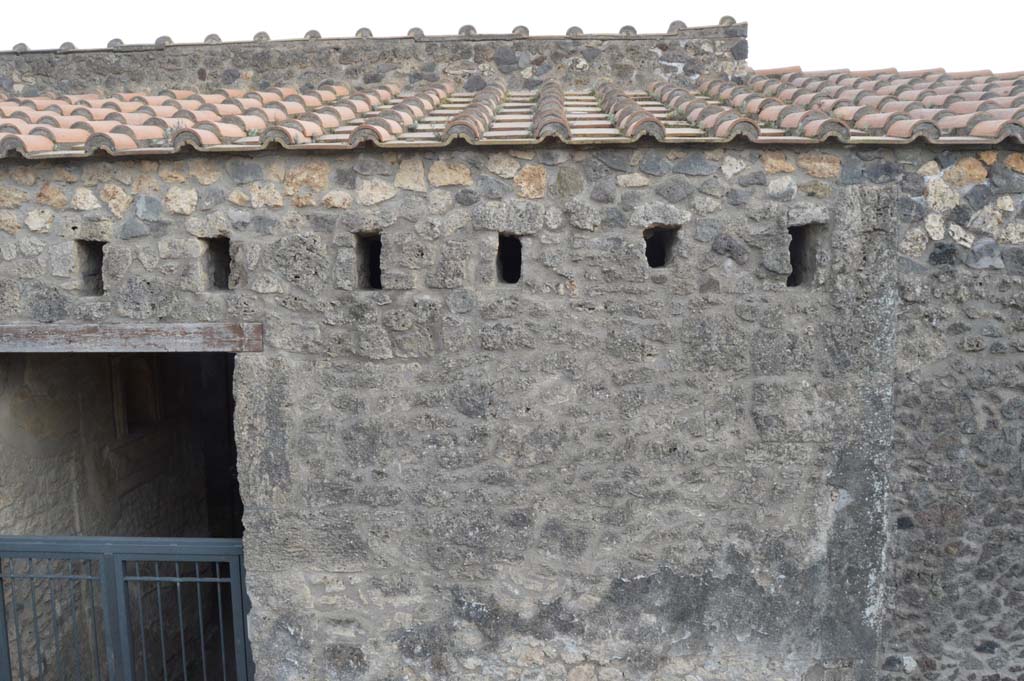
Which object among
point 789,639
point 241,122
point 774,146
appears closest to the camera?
point 774,146

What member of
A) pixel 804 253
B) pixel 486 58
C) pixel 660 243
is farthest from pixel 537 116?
pixel 486 58

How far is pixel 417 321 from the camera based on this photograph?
3.62m

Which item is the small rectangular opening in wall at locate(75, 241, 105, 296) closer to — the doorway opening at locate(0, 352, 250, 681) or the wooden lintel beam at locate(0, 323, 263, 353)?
the wooden lintel beam at locate(0, 323, 263, 353)

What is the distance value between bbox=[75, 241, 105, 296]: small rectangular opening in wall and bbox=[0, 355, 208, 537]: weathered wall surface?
3.50ft

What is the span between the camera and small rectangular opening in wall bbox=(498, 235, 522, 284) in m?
3.79

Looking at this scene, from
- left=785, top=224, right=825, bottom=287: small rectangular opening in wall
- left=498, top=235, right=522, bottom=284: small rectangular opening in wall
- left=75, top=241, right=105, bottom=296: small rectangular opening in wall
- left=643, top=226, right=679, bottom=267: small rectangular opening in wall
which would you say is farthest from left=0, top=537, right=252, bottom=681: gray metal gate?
left=785, top=224, right=825, bottom=287: small rectangular opening in wall

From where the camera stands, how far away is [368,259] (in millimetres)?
3748

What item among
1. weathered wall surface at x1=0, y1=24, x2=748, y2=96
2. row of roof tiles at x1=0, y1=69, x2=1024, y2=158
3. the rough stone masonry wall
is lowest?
the rough stone masonry wall

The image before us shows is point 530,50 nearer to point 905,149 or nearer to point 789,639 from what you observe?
point 905,149

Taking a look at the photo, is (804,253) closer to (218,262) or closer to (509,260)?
(509,260)

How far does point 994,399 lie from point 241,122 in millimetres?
4109

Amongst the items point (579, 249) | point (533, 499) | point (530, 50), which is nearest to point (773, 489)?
point (533, 499)

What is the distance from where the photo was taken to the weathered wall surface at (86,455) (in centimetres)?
457

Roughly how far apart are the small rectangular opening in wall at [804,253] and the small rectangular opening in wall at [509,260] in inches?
50.5
